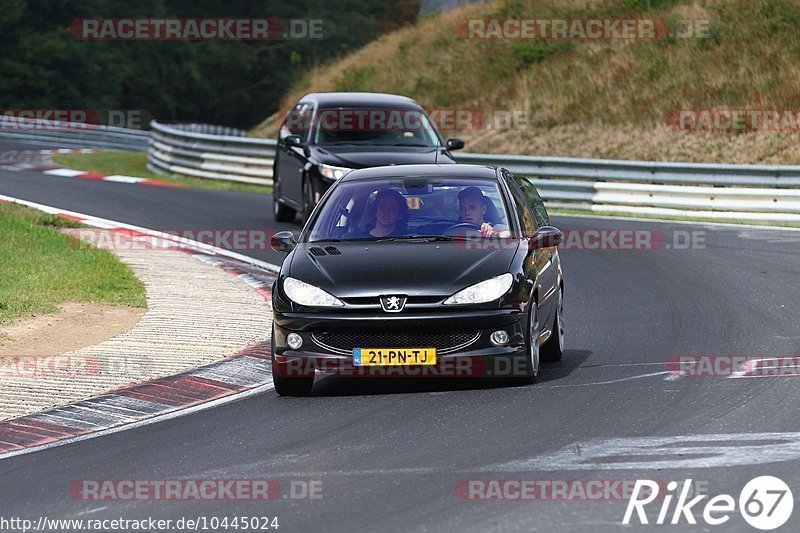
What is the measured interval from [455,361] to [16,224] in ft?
37.1

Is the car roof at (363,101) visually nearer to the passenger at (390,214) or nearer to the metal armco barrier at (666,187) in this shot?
the metal armco barrier at (666,187)

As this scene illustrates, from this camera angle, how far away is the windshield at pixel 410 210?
1107 cm

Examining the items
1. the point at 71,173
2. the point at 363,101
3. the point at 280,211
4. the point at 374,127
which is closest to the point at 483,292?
the point at 374,127

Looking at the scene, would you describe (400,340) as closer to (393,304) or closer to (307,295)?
(393,304)

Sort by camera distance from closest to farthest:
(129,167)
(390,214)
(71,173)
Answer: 1. (390,214)
2. (71,173)
3. (129,167)

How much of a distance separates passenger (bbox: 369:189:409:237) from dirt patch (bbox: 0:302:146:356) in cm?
273

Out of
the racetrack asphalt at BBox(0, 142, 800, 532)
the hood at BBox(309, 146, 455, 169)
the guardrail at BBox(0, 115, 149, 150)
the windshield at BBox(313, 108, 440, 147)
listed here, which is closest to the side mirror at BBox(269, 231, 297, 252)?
the racetrack asphalt at BBox(0, 142, 800, 532)

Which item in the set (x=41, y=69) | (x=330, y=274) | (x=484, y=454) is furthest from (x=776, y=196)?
(x=41, y=69)

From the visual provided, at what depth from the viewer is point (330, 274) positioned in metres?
10.2

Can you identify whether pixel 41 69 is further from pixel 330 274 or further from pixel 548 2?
pixel 330 274

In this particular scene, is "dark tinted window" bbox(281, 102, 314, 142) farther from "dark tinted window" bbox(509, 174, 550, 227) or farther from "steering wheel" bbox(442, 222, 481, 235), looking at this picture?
"steering wheel" bbox(442, 222, 481, 235)

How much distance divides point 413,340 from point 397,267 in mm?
598

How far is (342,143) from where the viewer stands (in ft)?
69.3

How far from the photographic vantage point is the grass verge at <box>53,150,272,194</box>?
96.9 feet
